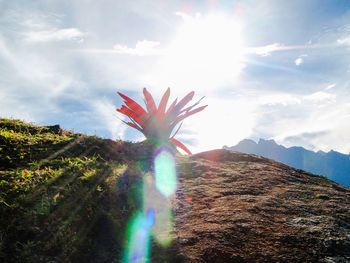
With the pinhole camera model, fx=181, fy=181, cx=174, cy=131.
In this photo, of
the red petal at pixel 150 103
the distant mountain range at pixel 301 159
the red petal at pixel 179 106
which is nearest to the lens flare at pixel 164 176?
the red petal at pixel 179 106

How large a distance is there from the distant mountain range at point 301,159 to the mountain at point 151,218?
175m

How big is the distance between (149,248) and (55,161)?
1609 mm

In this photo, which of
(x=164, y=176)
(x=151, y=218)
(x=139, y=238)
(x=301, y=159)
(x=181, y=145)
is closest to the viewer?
(x=139, y=238)

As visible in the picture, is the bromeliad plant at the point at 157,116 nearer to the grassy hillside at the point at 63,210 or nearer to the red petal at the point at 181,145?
the red petal at the point at 181,145

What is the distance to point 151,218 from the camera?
1563mm

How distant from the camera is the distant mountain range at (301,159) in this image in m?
174

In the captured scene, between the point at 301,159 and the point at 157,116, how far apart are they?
229 metres

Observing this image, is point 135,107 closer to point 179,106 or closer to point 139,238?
point 179,106

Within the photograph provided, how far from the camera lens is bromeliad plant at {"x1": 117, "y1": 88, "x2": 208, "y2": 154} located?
389cm

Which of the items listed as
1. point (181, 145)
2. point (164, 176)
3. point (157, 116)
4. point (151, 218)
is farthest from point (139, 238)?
point (181, 145)

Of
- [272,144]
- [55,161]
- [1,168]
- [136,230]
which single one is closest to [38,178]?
[55,161]

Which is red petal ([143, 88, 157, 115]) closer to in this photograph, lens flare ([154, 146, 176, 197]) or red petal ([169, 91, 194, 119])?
red petal ([169, 91, 194, 119])

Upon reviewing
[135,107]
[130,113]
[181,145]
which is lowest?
[181,145]

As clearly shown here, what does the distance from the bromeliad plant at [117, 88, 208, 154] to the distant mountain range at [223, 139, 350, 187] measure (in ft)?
568
